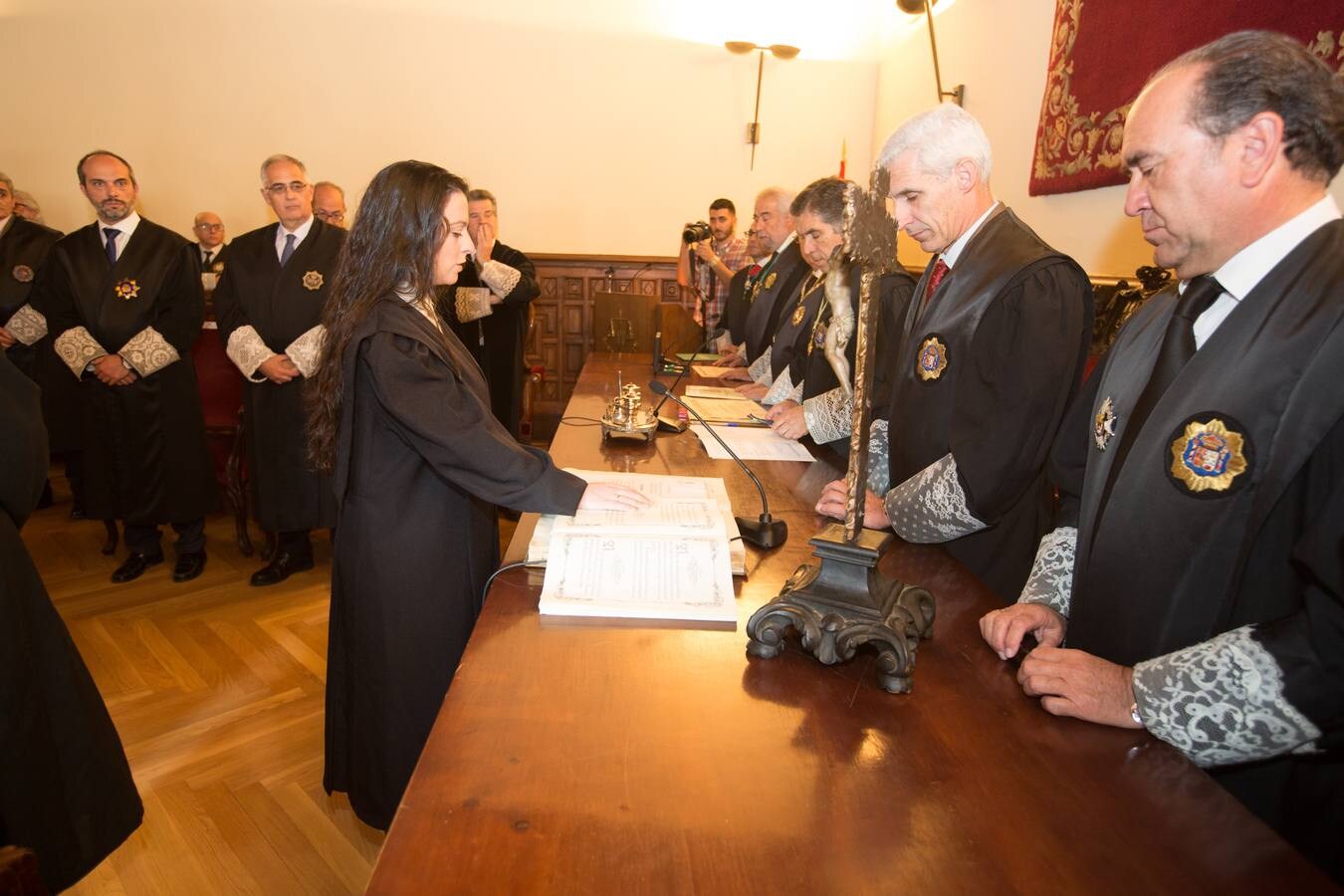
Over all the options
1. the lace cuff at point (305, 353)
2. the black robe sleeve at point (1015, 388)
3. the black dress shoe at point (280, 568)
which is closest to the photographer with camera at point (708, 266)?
the lace cuff at point (305, 353)

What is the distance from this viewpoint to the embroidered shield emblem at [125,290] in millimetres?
3443

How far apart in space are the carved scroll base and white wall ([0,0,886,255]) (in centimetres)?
573

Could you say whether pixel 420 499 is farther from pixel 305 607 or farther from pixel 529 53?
pixel 529 53

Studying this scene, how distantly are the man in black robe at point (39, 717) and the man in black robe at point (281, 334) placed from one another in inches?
73.5

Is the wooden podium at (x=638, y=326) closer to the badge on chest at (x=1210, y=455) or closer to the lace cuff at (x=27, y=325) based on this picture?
the lace cuff at (x=27, y=325)

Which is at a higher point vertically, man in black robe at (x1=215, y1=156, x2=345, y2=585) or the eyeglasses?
the eyeglasses

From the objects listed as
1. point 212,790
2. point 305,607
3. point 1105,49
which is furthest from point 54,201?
point 1105,49

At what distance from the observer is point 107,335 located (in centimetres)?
344

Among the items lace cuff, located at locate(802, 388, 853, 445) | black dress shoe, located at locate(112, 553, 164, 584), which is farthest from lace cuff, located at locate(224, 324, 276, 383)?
lace cuff, located at locate(802, 388, 853, 445)

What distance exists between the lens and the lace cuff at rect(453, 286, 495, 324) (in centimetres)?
436

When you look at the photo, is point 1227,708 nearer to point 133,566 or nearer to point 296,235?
point 296,235

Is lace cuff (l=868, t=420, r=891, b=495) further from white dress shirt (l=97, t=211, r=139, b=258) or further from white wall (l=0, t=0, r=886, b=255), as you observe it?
white wall (l=0, t=0, r=886, b=255)

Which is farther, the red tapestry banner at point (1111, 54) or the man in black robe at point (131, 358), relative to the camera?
the man in black robe at point (131, 358)

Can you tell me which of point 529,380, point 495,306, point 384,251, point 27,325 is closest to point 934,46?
point 495,306
